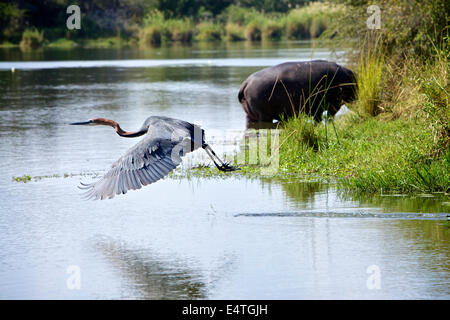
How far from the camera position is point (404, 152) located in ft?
27.1

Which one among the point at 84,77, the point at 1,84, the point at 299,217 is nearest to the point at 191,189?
the point at 299,217

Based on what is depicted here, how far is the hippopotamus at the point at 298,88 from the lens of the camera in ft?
38.1

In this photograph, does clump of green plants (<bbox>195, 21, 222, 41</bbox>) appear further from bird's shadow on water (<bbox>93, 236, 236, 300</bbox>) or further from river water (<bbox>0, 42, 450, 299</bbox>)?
bird's shadow on water (<bbox>93, 236, 236, 300</bbox>)

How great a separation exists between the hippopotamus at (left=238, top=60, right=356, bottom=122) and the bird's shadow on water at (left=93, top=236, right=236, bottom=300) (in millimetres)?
6017

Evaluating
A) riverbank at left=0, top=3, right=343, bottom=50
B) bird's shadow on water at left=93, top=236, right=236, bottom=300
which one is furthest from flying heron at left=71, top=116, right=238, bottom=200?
riverbank at left=0, top=3, right=343, bottom=50

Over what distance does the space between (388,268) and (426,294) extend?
54 cm

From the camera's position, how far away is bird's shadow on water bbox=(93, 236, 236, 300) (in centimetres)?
508

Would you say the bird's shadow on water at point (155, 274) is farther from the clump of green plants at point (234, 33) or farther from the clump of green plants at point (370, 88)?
the clump of green plants at point (234, 33)

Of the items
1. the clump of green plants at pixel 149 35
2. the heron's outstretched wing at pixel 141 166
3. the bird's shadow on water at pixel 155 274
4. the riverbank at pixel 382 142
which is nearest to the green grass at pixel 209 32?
the clump of green plants at pixel 149 35

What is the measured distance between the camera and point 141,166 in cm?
662

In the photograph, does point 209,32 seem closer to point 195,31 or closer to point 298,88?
point 195,31

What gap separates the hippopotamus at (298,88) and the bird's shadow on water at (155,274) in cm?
602
